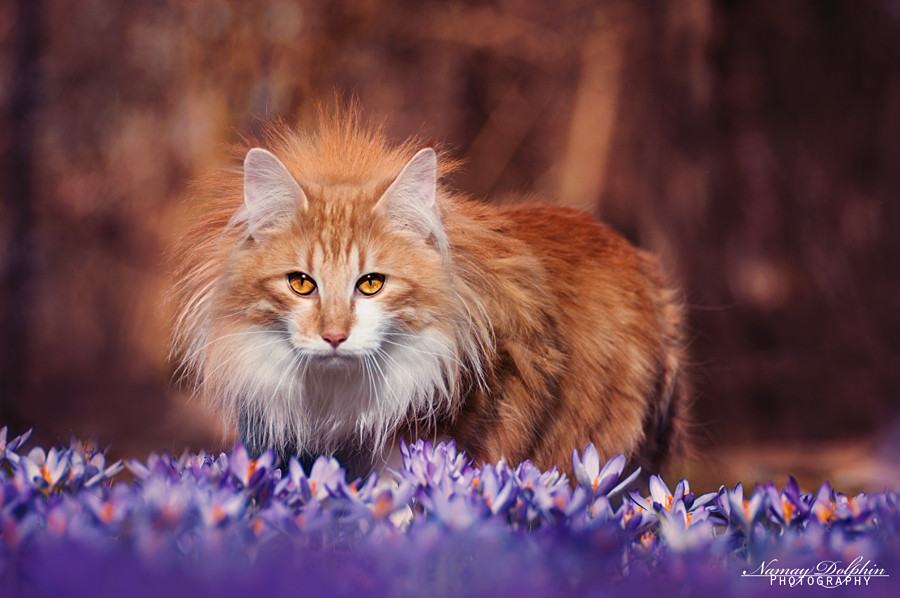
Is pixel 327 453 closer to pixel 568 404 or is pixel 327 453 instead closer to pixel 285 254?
pixel 285 254

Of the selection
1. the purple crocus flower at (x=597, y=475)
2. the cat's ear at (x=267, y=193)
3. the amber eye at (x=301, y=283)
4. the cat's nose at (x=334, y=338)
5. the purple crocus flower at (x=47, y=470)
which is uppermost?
the cat's ear at (x=267, y=193)

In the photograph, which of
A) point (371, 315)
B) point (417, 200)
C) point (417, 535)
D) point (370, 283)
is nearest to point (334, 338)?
point (371, 315)

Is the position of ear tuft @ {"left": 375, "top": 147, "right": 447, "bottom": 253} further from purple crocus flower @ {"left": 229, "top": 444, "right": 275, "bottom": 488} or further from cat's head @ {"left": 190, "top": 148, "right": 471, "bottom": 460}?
purple crocus flower @ {"left": 229, "top": 444, "right": 275, "bottom": 488}

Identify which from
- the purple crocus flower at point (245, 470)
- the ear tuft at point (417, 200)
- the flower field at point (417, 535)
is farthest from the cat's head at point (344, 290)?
the purple crocus flower at point (245, 470)

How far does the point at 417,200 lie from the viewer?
2305 mm

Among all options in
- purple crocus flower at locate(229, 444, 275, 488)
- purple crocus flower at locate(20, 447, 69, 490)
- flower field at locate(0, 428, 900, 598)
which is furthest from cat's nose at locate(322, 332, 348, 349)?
purple crocus flower at locate(20, 447, 69, 490)

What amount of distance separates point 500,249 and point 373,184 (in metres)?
0.46

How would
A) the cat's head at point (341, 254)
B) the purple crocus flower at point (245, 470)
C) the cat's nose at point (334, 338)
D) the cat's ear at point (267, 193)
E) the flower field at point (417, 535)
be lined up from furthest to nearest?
1. the cat's ear at point (267, 193)
2. the cat's head at point (341, 254)
3. the cat's nose at point (334, 338)
4. the purple crocus flower at point (245, 470)
5. the flower field at point (417, 535)

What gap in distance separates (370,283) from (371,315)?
0.44 ft

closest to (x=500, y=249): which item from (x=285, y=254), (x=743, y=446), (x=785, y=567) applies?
(x=285, y=254)

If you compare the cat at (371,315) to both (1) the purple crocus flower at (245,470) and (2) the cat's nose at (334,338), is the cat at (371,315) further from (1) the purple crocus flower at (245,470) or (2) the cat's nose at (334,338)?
(1) the purple crocus flower at (245,470)

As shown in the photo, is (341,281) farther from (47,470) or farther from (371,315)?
(47,470)

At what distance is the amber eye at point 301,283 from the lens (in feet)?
7.20

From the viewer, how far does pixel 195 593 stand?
107 centimetres
